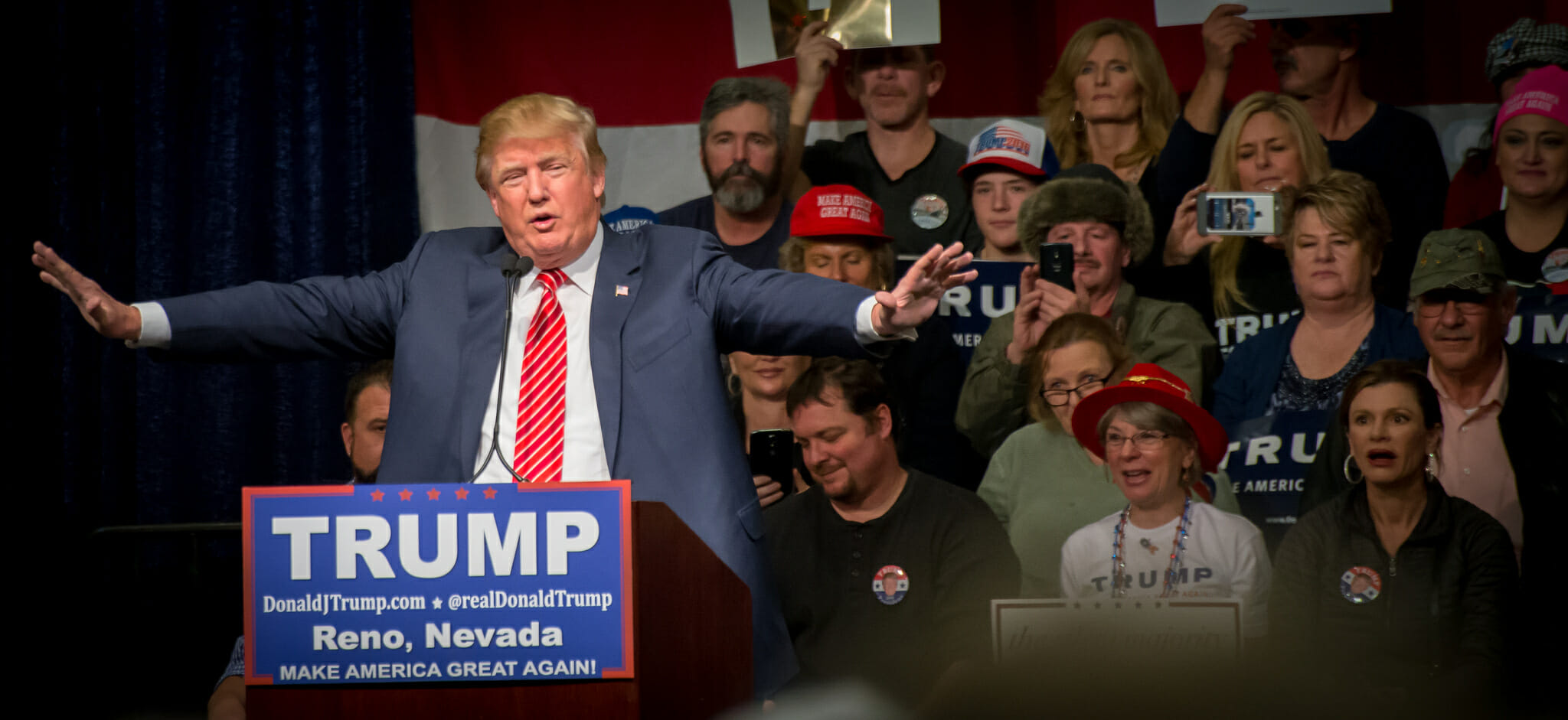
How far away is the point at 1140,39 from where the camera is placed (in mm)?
3840

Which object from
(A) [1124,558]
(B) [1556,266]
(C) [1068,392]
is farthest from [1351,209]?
(A) [1124,558]

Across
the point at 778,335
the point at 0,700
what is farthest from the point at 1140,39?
the point at 0,700

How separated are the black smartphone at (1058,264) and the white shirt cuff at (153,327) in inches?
84.5

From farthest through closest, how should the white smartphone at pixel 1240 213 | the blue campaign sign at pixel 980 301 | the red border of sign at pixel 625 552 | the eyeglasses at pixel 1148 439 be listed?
the blue campaign sign at pixel 980 301, the white smartphone at pixel 1240 213, the eyeglasses at pixel 1148 439, the red border of sign at pixel 625 552

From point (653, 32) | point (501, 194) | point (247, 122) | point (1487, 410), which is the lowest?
point (1487, 410)

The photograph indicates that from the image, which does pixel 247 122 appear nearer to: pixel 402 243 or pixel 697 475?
pixel 402 243

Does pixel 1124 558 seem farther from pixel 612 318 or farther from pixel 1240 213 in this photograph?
pixel 612 318

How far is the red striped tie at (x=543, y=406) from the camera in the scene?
206cm

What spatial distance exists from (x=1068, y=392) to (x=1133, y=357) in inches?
9.8

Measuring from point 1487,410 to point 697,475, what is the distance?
2.20 metres

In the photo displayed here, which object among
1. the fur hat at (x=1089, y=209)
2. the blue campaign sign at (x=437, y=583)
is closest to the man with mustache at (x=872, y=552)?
the fur hat at (x=1089, y=209)

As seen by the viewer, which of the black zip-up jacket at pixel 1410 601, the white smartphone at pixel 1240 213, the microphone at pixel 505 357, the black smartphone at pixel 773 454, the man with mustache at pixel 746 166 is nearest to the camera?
the microphone at pixel 505 357

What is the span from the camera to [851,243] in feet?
12.0

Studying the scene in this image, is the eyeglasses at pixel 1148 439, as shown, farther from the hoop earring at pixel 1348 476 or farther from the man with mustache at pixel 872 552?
Result: the hoop earring at pixel 1348 476
